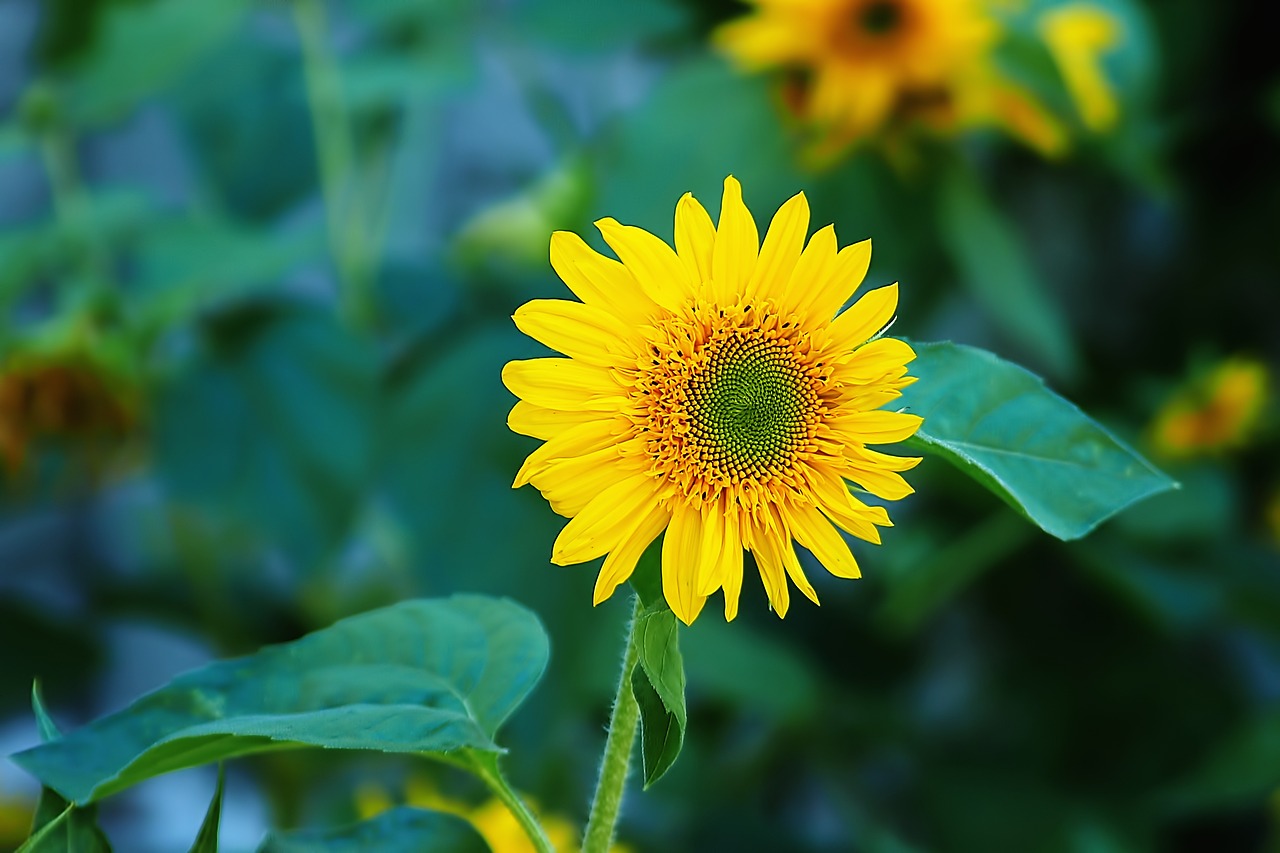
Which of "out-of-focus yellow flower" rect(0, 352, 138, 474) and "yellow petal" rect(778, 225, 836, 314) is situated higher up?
"yellow petal" rect(778, 225, 836, 314)

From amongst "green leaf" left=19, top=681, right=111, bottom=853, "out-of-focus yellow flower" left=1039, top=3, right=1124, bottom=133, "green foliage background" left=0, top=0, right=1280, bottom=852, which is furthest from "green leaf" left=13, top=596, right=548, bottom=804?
"out-of-focus yellow flower" left=1039, top=3, right=1124, bottom=133

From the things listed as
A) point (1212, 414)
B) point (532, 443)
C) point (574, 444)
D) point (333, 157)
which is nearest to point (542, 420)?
point (574, 444)

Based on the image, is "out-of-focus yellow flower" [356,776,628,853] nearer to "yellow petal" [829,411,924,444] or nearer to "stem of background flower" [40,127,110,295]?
"yellow petal" [829,411,924,444]

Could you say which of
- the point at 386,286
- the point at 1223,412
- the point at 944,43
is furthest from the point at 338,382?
the point at 1223,412

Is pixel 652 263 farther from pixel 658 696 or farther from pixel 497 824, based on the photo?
pixel 497 824

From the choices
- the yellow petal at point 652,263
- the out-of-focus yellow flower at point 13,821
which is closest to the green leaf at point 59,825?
the yellow petal at point 652,263

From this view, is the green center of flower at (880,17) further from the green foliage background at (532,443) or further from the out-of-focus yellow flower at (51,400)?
the out-of-focus yellow flower at (51,400)
